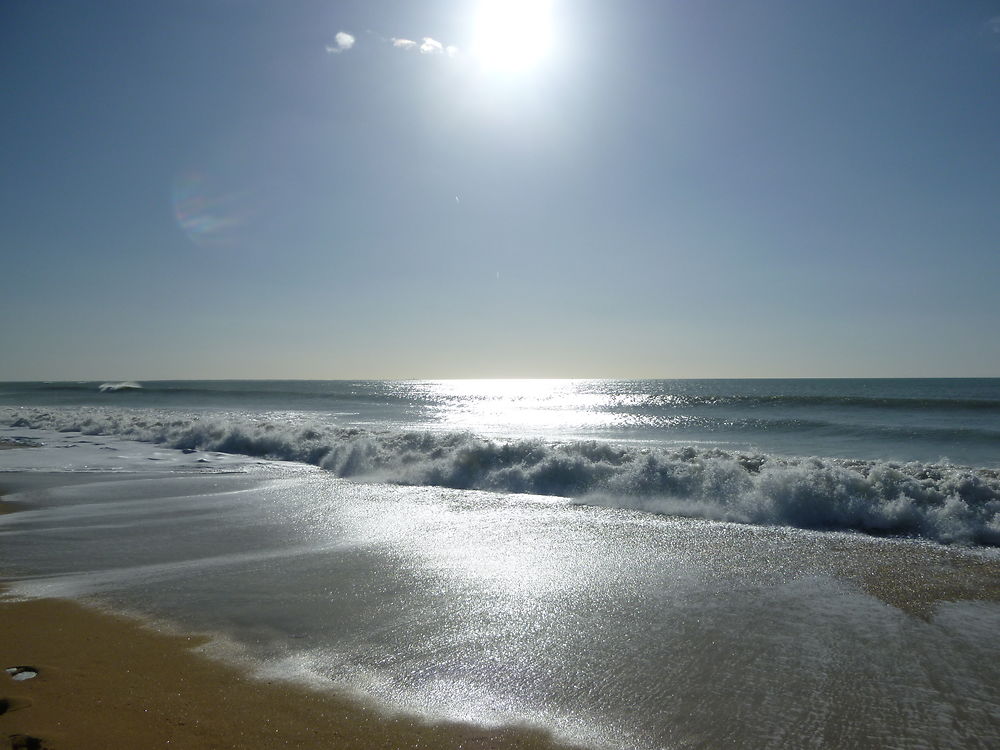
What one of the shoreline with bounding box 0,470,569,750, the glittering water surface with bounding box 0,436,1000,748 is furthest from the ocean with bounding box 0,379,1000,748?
the shoreline with bounding box 0,470,569,750

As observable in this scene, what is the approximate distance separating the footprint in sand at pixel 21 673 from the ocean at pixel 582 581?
3.59 ft

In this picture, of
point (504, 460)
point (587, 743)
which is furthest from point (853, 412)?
point (587, 743)

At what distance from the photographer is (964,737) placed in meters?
3.43

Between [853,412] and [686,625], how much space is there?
1302 inches

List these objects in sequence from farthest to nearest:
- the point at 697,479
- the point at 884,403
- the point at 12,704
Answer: the point at 884,403 → the point at 697,479 → the point at 12,704

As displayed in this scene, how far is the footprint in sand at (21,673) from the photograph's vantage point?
3907 millimetres

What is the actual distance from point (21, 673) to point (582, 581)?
4445 millimetres

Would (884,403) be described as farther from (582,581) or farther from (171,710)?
(171,710)

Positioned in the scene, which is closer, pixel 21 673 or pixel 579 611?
pixel 21 673

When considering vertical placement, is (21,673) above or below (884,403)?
below

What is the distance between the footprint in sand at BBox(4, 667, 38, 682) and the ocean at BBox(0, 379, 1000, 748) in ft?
3.59

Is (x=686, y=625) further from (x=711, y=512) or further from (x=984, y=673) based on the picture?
(x=711, y=512)

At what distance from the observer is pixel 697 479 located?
10617mm

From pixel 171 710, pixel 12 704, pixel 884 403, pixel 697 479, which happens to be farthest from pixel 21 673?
pixel 884 403
